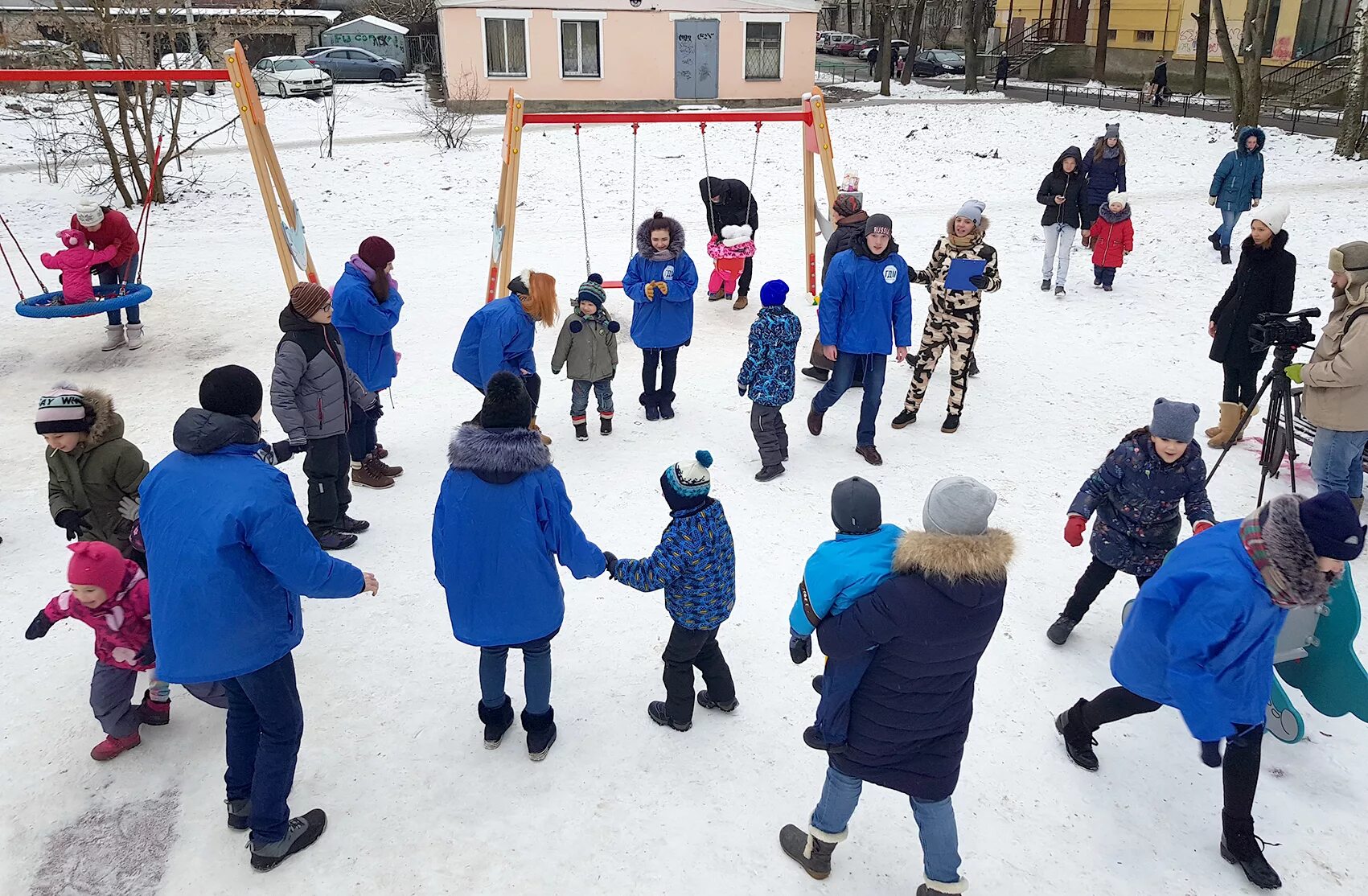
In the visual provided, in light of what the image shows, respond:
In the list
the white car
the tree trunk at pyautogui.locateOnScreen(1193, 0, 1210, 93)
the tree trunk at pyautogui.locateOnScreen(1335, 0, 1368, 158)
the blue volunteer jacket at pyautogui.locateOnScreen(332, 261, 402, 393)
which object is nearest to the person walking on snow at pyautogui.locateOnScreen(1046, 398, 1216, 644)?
the blue volunteer jacket at pyautogui.locateOnScreen(332, 261, 402, 393)

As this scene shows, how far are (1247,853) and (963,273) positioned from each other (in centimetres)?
434

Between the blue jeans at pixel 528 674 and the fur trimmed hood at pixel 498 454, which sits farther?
the blue jeans at pixel 528 674

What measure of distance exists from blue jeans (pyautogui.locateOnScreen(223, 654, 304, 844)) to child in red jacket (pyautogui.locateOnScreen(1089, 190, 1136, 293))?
968 centimetres

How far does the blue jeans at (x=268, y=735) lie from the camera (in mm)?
3072

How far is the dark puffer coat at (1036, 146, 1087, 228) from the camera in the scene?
9875 mm

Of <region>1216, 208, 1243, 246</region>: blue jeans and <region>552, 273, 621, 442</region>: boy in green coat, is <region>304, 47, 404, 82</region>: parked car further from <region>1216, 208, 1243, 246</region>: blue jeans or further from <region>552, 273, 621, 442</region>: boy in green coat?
<region>552, 273, 621, 442</region>: boy in green coat

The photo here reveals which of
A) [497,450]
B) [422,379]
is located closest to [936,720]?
[497,450]

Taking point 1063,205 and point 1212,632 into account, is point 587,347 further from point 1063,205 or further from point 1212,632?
point 1063,205

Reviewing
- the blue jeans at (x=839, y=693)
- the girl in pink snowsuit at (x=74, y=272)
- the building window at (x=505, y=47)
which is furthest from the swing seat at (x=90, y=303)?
the building window at (x=505, y=47)

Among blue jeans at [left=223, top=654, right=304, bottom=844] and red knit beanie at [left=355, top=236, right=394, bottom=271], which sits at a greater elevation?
red knit beanie at [left=355, top=236, right=394, bottom=271]

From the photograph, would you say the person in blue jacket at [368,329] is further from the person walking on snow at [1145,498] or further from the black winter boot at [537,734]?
the person walking on snow at [1145,498]

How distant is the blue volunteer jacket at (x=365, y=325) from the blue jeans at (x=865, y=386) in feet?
10.2

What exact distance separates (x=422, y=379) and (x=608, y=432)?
2139 millimetres

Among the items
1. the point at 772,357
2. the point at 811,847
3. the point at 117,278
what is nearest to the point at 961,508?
the point at 811,847
